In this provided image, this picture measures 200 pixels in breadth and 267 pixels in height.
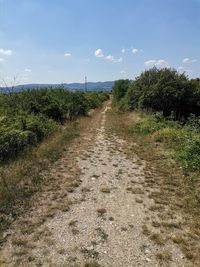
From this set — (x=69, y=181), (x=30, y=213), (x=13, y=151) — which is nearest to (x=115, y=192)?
(x=69, y=181)

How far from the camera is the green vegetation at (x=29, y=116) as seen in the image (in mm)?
9812

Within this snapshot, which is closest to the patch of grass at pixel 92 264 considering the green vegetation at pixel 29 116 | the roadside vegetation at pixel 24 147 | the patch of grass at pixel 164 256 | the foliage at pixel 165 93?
the patch of grass at pixel 164 256

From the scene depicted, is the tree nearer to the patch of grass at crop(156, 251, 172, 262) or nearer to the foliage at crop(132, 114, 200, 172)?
the foliage at crop(132, 114, 200, 172)

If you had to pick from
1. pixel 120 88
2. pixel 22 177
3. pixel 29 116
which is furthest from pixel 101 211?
pixel 120 88

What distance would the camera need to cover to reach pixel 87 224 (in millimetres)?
5098

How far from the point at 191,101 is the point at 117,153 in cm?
1912

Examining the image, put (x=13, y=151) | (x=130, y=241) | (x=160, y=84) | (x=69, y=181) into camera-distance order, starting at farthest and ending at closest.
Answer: (x=160, y=84), (x=13, y=151), (x=69, y=181), (x=130, y=241)

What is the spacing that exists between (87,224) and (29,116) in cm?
932

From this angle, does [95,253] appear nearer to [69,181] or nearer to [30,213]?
[30,213]

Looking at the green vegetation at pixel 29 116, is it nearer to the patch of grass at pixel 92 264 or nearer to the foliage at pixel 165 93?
the patch of grass at pixel 92 264

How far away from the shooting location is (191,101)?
90.7 ft

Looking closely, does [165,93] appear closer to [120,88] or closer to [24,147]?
[120,88]

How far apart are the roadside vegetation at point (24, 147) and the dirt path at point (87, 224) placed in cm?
39

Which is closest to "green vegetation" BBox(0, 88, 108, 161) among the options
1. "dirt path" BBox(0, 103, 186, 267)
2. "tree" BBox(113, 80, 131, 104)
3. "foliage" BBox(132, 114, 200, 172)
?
"dirt path" BBox(0, 103, 186, 267)
